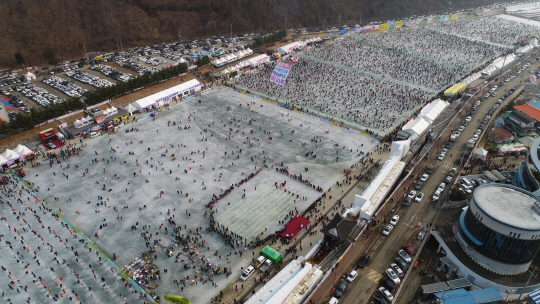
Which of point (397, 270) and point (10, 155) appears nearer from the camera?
point (397, 270)

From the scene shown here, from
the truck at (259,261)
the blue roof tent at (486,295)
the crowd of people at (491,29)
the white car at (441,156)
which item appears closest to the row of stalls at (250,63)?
the white car at (441,156)

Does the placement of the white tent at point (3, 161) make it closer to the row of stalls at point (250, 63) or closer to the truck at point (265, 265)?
the truck at point (265, 265)

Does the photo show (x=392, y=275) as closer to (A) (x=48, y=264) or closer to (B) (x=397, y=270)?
(B) (x=397, y=270)

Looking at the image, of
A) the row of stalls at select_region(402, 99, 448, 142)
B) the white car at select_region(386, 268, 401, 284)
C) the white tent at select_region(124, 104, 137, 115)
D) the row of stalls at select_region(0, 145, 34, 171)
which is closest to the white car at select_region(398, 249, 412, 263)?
the white car at select_region(386, 268, 401, 284)

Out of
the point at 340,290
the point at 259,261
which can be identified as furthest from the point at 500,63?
the point at 259,261

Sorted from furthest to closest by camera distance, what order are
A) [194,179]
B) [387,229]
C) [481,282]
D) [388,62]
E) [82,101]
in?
[388,62] → [82,101] → [194,179] → [387,229] → [481,282]

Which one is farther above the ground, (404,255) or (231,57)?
(231,57)

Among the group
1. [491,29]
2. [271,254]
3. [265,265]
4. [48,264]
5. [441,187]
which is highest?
[491,29]

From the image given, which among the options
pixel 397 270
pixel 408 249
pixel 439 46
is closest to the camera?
pixel 397 270

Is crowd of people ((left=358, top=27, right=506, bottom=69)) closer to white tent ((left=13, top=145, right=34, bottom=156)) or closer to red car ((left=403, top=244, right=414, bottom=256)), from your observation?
red car ((left=403, top=244, right=414, bottom=256))
